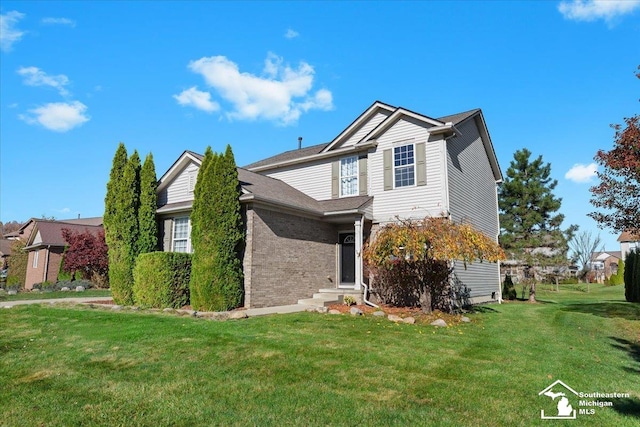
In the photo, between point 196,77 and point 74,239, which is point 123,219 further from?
point 74,239

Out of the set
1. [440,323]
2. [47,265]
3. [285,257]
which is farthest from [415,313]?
[47,265]

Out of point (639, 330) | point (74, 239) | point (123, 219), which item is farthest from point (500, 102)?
point (74, 239)

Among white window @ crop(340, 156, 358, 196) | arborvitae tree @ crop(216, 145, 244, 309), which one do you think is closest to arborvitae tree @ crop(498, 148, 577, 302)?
white window @ crop(340, 156, 358, 196)

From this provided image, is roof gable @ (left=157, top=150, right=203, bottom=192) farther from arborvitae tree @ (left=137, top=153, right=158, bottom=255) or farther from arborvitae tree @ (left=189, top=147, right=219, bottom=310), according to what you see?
arborvitae tree @ (left=189, top=147, right=219, bottom=310)

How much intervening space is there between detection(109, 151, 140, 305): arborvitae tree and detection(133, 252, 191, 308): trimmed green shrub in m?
1.49

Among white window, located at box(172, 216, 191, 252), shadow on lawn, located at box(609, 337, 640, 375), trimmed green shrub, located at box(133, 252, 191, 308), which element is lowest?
shadow on lawn, located at box(609, 337, 640, 375)

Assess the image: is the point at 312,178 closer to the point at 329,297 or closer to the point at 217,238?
the point at 329,297

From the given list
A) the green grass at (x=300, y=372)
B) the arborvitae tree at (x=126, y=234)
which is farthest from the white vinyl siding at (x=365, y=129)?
the green grass at (x=300, y=372)

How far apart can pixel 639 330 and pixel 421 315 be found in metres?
5.09

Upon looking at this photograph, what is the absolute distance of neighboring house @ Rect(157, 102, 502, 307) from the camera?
12641mm

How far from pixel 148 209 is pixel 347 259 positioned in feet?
26.1

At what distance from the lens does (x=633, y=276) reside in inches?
669

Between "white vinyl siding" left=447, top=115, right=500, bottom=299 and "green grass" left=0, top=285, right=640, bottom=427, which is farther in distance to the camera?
"white vinyl siding" left=447, top=115, right=500, bottom=299

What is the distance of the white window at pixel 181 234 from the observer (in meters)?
14.6
